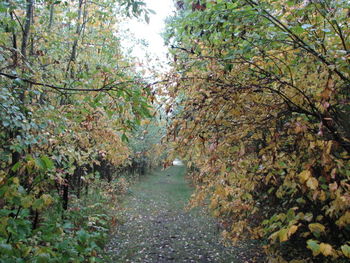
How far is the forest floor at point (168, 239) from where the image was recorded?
7.70 metres

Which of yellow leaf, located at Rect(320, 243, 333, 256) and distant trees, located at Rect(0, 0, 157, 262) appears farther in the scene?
distant trees, located at Rect(0, 0, 157, 262)

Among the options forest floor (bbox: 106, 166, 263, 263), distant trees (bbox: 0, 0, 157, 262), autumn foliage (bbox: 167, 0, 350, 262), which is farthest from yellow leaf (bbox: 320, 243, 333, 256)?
forest floor (bbox: 106, 166, 263, 263)

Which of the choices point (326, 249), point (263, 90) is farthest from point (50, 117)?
point (326, 249)

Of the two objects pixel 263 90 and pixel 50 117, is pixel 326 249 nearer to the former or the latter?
pixel 263 90

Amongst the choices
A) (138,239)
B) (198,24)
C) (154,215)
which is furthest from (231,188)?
(154,215)

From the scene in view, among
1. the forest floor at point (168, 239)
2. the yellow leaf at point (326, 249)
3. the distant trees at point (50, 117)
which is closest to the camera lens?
the yellow leaf at point (326, 249)

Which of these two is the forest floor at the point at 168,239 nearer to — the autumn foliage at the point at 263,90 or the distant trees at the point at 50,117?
the distant trees at the point at 50,117

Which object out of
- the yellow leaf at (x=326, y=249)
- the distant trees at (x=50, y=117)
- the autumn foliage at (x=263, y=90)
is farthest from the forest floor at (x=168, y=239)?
the yellow leaf at (x=326, y=249)

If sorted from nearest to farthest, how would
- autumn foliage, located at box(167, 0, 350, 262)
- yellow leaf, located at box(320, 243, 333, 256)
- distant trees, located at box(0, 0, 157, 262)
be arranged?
yellow leaf, located at box(320, 243, 333, 256)
autumn foliage, located at box(167, 0, 350, 262)
distant trees, located at box(0, 0, 157, 262)

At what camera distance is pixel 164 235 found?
985cm

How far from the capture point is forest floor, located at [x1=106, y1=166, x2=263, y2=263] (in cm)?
770

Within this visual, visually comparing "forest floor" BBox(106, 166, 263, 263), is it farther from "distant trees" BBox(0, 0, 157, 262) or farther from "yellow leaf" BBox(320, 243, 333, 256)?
"yellow leaf" BBox(320, 243, 333, 256)

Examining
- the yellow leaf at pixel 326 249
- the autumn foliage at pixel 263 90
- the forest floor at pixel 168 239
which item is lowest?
the forest floor at pixel 168 239

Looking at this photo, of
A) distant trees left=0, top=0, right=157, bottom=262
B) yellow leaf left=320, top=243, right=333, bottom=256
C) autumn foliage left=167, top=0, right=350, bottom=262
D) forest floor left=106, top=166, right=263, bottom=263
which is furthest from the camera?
forest floor left=106, top=166, right=263, bottom=263
